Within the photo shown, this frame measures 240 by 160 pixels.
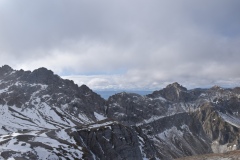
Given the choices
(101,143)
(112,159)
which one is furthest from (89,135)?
(112,159)

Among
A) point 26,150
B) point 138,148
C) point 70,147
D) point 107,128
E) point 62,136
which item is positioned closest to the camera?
point 26,150

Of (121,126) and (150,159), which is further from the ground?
(121,126)

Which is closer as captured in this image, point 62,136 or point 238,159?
point 238,159

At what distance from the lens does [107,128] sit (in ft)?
504

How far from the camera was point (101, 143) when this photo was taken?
142m

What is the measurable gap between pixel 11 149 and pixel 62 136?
3181cm

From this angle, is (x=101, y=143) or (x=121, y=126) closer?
(x=101, y=143)

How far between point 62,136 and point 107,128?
2833 cm

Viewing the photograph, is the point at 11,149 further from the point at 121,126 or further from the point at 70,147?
the point at 121,126

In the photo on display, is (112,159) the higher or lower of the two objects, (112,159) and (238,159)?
the lower

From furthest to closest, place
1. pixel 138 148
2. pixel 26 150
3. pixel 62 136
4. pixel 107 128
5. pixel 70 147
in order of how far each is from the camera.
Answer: pixel 138 148, pixel 107 128, pixel 62 136, pixel 70 147, pixel 26 150

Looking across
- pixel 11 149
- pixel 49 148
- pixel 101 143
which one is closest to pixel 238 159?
pixel 49 148

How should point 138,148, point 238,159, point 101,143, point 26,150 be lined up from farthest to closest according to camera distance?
1. point 138,148
2. point 101,143
3. point 26,150
4. point 238,159

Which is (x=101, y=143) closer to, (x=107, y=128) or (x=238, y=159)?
(x=107, y=128)
